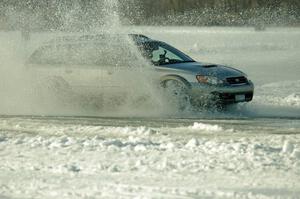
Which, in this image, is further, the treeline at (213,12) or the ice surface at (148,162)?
the treeline at (213,12)

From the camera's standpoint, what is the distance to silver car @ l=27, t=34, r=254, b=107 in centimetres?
1299

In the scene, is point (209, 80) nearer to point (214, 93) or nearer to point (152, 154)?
point (214, 93)

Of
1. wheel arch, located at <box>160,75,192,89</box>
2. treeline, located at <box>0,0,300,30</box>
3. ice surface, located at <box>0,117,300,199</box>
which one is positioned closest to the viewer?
ice surface, located at <box>0,117,300,199</box>

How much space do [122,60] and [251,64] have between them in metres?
13.4

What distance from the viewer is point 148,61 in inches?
530

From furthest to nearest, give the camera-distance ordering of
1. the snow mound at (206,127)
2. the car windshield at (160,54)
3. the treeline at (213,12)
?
the treeline at (213,12) < the car windshield at (160,54) < the snow mound at (206,127)

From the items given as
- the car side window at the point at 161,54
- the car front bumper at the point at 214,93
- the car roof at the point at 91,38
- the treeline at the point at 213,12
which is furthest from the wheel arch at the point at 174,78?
the treeline at the point at 213,12

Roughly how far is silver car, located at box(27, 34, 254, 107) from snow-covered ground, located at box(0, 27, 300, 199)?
410 mm

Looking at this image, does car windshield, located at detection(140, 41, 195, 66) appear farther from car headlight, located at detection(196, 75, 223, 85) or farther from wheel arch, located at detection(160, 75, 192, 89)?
car headlight, located at detection(196, 75, 223, 85)

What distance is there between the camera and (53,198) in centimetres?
647

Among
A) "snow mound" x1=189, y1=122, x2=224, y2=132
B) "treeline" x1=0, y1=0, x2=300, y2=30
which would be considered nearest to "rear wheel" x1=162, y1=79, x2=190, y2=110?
"snow mound" x1=189, y1=122, x2=224, y2=132

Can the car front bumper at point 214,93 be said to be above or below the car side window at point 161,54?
below

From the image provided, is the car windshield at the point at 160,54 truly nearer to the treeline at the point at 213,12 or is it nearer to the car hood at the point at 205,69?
the car hood at the point at 205,69

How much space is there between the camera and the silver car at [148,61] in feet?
42.6
